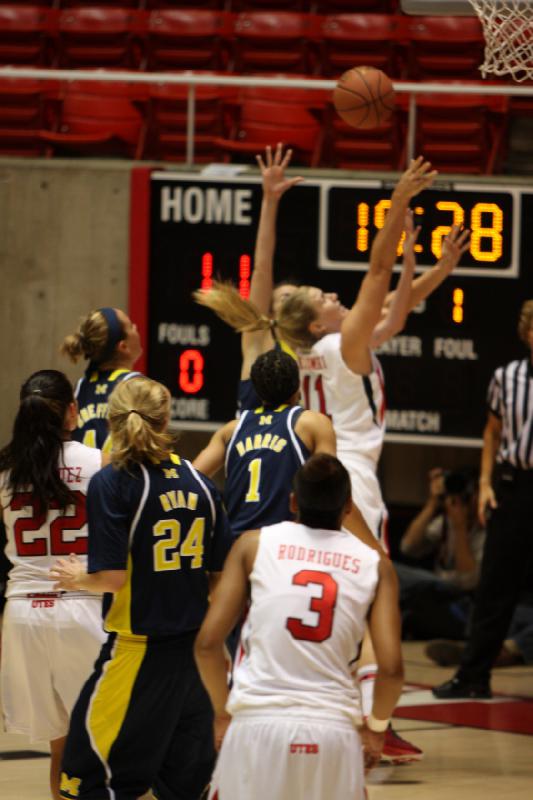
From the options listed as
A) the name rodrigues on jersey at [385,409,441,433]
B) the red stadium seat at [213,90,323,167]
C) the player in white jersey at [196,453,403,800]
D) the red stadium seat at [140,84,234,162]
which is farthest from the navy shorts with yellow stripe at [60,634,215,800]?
the red stadium seat at [140,84,234,162]

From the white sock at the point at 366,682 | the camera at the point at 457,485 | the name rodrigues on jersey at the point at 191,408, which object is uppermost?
the name rodrigues on jersey at the point at 191,408

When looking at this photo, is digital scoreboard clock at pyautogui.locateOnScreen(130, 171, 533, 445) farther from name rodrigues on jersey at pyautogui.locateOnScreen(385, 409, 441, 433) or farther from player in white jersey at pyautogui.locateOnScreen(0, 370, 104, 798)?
player in white jersey at pyautogui.locateOnScreen(0, 370, 104, 798)

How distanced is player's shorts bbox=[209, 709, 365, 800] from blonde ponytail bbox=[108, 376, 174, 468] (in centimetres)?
111

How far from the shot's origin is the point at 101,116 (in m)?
12.4

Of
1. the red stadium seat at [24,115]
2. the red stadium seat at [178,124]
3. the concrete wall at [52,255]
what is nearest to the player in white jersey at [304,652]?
the concrete wall at [52,255]

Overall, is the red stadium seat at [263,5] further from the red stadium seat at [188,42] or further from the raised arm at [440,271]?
the raised arm at [440,271]

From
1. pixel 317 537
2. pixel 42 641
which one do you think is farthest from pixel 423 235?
pixel 317 537

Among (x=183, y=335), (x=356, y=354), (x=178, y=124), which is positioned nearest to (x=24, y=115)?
(x=178, y=124)

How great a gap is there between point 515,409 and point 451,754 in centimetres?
227

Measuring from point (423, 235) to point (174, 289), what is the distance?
1672 mm

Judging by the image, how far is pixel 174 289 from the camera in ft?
32.1

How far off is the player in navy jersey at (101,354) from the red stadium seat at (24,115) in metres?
5.63

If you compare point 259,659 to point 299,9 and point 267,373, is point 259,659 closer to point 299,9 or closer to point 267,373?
point 267,373

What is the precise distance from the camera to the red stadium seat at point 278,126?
11922 mm
